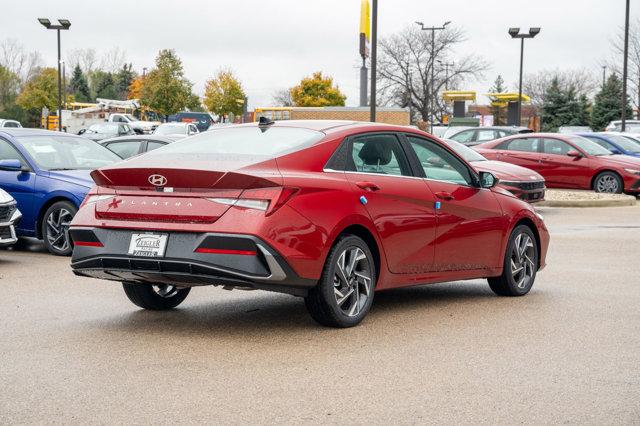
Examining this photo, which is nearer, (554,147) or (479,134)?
(554,147)

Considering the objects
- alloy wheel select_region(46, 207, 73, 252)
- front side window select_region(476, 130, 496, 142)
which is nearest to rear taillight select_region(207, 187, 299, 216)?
alloy wheel select_region(46, 207, 73, 252)

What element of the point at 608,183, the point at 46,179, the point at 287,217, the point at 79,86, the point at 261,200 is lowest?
the point at 608,183

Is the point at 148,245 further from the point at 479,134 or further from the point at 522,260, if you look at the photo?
the point at 479,134

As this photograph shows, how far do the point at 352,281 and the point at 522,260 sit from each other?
2610 mm

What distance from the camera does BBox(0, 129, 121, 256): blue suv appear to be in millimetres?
12586

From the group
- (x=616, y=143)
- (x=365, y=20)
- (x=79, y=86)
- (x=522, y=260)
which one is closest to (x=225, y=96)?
(x=79, y=86)

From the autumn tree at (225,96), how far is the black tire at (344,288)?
3889 inches

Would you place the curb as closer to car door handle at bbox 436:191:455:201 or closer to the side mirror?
the side mirror

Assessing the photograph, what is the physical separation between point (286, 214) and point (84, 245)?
5.05 feet

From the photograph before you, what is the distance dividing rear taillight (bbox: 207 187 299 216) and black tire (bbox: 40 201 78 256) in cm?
605

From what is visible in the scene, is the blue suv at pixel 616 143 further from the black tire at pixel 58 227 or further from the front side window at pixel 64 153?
the black tire at pixel 58 227

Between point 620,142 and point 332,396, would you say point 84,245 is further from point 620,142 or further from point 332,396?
point 620,142

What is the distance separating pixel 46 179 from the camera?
12.8m

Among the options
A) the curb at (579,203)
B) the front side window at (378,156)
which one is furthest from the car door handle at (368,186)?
the curb at (579,203)
